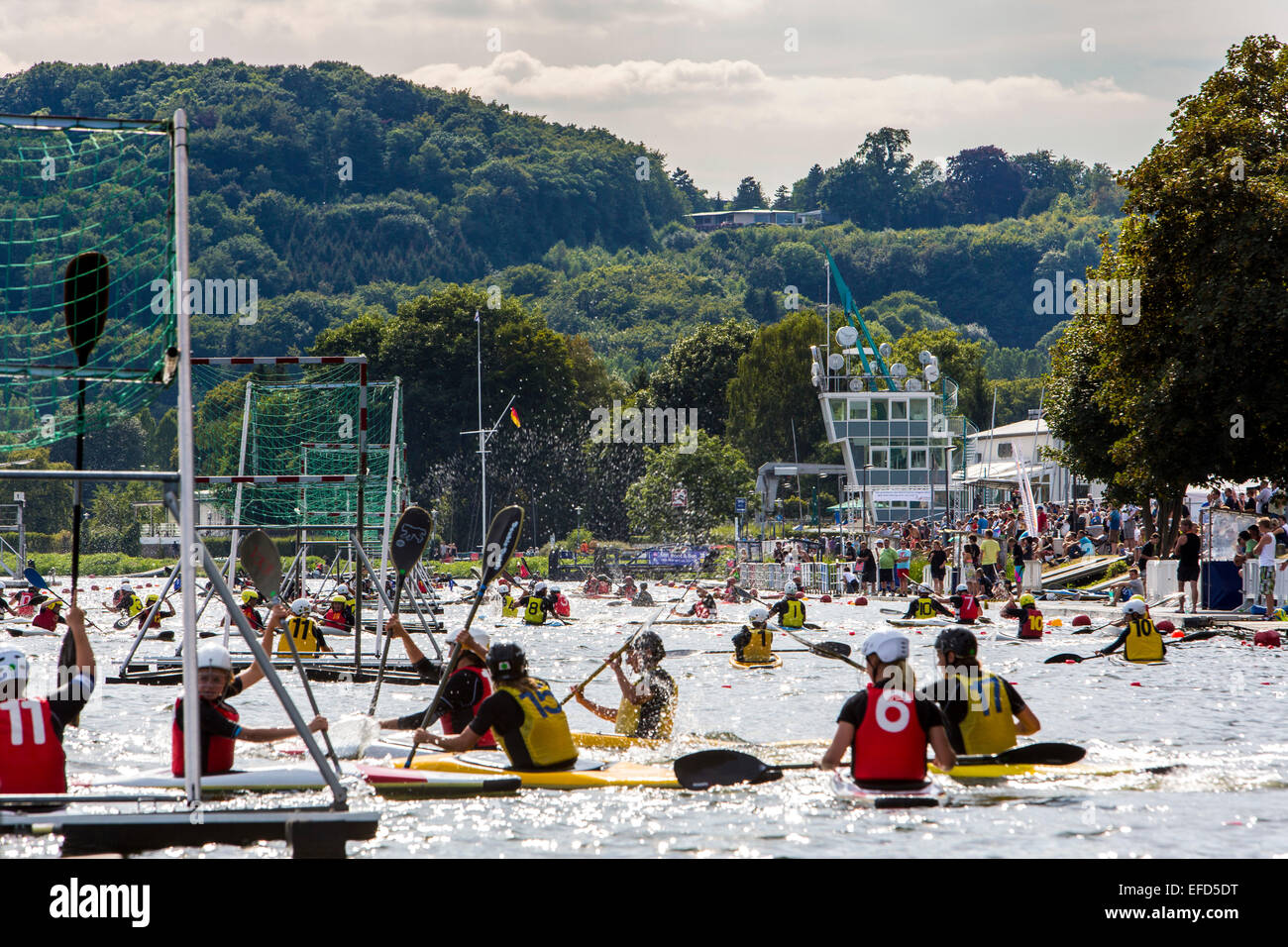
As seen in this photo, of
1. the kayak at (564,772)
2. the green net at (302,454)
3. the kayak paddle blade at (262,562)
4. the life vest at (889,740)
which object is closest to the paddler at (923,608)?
the green net at (302,454)

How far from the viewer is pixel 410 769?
39.0ft

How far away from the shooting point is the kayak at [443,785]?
1151cm

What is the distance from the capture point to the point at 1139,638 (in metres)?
20.8

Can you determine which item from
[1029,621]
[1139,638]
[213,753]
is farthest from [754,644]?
[213,753]

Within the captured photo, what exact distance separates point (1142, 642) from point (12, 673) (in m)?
15.9

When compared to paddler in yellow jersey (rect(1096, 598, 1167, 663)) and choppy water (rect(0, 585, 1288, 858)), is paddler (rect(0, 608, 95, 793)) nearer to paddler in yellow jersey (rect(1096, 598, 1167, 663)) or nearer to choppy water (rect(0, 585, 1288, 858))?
choppy water (rect(0, 585, 1288, 858))

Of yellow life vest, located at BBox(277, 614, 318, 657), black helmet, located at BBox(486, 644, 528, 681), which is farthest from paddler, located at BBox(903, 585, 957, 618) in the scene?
black helmet, located at BBox(486, 644, 528, 681)

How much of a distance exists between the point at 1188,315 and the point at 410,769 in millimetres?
19170

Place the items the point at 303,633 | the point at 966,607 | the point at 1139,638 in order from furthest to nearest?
the point at 966,607 < the point at 1139,638 < the point at 303,633

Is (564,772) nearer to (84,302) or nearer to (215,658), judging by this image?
(215,658)

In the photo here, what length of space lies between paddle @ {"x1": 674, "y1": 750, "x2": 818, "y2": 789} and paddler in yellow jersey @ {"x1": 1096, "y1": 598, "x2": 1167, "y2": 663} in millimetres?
10177

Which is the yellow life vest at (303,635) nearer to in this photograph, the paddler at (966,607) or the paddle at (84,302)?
the paddle at (84,302)

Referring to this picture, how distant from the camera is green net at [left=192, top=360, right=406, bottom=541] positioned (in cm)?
2106

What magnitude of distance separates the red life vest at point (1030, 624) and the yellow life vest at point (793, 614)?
12.9 ft
